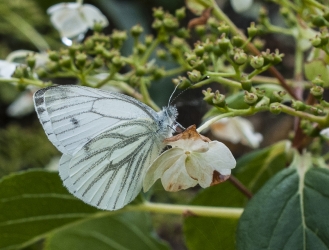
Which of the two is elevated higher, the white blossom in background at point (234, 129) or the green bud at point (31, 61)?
the green bud at point (31, 61)

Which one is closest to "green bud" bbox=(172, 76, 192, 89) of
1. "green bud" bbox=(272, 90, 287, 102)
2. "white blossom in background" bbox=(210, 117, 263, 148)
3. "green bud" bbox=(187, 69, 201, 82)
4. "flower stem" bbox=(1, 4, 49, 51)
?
→ "green bud" bbox=(187, 69, 201, 82)

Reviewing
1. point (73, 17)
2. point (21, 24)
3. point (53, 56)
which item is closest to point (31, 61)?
point (53, 56)

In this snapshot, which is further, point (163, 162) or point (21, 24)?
point (21, 24)

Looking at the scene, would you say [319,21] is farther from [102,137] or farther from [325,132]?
[102,137]

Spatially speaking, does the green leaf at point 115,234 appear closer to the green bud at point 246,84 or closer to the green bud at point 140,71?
the green bud at point 140,71

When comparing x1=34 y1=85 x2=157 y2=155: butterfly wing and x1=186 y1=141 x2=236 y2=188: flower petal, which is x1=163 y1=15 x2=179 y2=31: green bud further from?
x1=186 y1=141 x2=236 y2=188: flower petal

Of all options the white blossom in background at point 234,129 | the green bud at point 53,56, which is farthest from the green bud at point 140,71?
the white blossom in background at point 234,129
